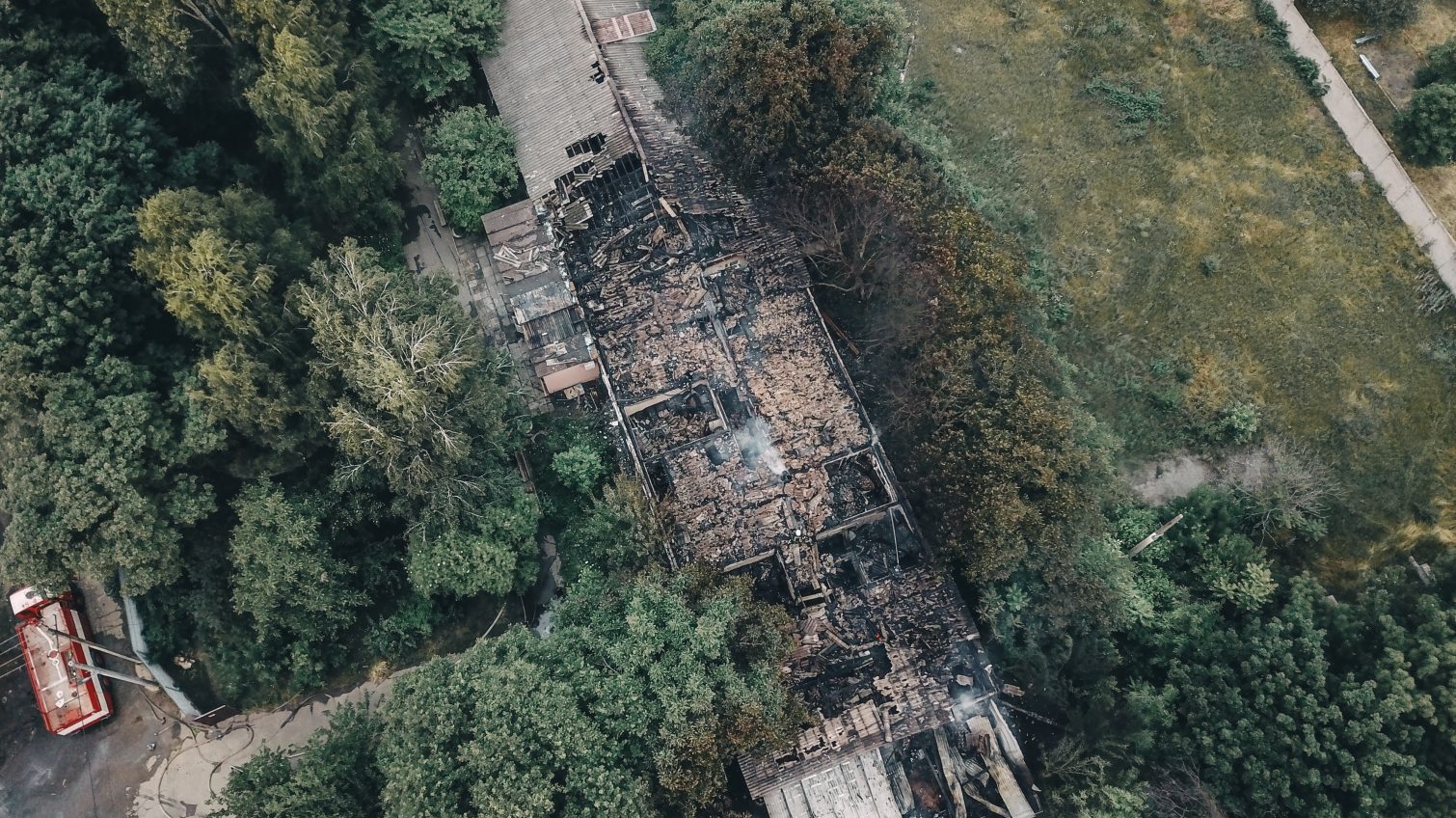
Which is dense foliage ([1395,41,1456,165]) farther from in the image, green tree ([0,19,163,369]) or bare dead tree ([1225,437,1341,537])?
green tree ([0,19,163,369])

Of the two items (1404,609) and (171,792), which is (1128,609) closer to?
(1404,609)

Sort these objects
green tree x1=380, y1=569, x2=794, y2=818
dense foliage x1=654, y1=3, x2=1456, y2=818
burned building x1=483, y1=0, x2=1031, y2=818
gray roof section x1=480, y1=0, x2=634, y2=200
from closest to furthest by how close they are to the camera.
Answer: green tree x1=380, y1=569, x2=794, y2=818 → dense foliage x1=654, y1=3, x2=1456, y2=818 → burned building x1=483, y1=0, x2=1031, y2=818 → gray roof section x1=480, y1=0, x2=634, y2=200

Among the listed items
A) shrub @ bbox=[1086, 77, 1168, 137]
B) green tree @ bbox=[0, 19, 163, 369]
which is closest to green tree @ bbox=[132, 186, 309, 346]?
green tree @ bbox=[0, 19, 163, 369]

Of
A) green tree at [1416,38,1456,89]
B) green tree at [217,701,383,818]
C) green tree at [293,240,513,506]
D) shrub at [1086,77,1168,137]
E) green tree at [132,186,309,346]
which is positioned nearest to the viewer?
green tree at [217,701,383,818]

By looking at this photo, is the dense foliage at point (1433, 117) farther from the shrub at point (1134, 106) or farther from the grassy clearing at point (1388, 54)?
the shrub at point (1134, 106)

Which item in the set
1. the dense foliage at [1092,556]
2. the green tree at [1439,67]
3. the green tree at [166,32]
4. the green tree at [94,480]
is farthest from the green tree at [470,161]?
the green tree at [1439,67]

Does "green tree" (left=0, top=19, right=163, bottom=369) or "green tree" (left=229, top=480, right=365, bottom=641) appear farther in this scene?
"green tree" (left=229, top=480, right=365, bottom=641)

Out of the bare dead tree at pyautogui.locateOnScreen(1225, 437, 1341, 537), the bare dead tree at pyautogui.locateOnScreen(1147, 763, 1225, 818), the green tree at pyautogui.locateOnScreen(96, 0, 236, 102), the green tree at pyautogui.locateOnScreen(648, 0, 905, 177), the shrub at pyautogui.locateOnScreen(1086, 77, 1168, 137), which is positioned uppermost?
the green tree at pyautogui.locateOnScreen(96, 0, 236, 102)
